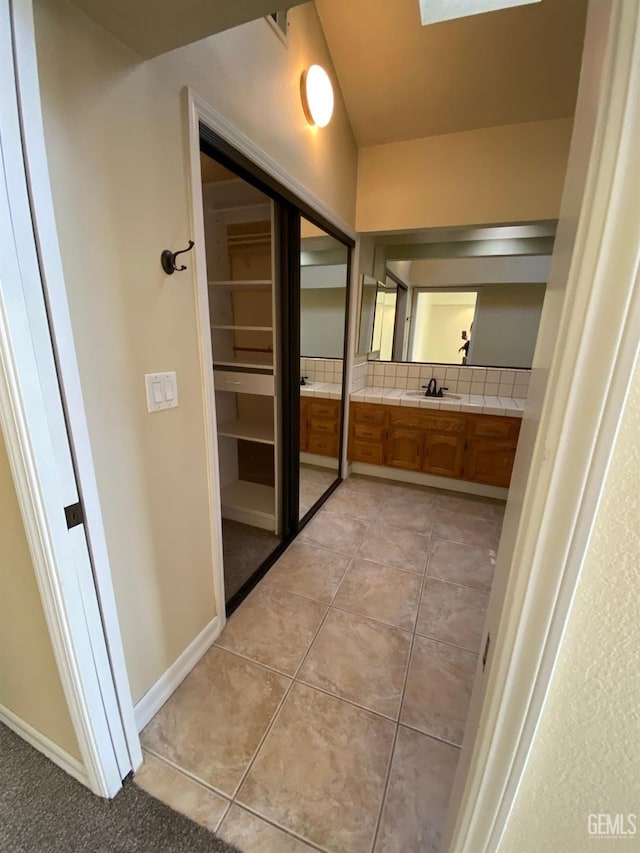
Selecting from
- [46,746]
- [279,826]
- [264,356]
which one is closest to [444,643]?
[279,826]

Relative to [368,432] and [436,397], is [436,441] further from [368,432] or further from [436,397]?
[368,432]

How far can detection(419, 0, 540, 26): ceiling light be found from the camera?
1644 millimetres

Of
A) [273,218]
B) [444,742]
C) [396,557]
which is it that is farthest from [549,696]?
[273,218]

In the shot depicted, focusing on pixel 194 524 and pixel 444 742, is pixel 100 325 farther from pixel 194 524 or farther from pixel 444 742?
pixel 444 742

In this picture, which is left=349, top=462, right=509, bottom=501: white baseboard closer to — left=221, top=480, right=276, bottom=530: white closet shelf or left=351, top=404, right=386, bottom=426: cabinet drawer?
left=351, top=404, right=386, bottom=426: cabinet drawer

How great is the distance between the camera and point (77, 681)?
98 cm

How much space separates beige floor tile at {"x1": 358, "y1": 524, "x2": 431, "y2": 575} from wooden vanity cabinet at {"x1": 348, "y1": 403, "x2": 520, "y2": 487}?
0.78 m

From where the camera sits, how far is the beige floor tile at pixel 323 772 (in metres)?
1.07

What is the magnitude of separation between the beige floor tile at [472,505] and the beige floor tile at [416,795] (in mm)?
1842

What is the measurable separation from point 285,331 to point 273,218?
0.61 m

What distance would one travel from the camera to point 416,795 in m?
A: 1.15

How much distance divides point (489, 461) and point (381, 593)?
155 centimetres

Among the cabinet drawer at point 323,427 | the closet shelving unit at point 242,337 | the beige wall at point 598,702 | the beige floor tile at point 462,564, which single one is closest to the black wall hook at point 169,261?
the closet shelving unit at point 242,337

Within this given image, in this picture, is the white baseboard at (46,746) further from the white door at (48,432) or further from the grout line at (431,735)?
the grout line at (431,735)
